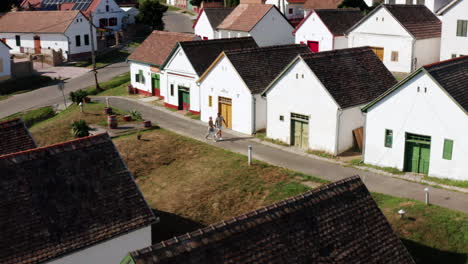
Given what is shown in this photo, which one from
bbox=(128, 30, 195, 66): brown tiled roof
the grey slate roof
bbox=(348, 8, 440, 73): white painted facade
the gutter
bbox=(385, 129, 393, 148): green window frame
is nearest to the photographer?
bbox=(385, 129, 393, 148): green window frame

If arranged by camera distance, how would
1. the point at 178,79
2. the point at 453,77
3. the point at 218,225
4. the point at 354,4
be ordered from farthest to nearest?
the point at 354,4 < the point at 178,79 < the point at 453,77 < the point at 218,225

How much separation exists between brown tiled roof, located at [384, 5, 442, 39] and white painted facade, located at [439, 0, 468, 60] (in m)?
1.94

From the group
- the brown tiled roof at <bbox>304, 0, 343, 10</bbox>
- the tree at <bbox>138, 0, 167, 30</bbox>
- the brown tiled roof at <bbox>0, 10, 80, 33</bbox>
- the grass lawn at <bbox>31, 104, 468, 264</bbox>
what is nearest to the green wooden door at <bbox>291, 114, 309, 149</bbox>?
the grass lawn at <bbox>31, 104, 468, 264</bbox>

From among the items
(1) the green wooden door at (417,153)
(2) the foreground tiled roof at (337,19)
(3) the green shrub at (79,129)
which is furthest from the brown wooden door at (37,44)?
(1) the green wooden door at (417,153)

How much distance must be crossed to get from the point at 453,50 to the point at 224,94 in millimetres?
21007

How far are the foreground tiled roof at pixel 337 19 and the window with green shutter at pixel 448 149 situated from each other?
2893 cm

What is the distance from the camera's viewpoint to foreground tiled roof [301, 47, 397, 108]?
101ft

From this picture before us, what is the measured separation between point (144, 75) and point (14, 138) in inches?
1035

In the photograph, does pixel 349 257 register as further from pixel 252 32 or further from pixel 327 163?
pixel 252 32

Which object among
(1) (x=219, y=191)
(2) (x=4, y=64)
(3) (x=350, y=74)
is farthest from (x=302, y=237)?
(2) (x=4, y=64)

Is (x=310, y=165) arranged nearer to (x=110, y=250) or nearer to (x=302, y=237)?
(x=110, y=250)

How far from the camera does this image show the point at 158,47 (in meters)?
46.9

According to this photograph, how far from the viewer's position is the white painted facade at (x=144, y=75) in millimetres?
46844

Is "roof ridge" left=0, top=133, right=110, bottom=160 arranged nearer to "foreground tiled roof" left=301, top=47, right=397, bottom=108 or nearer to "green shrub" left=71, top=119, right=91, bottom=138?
"foreground tiled roof" left=301, top=47, right=397, bottom=108
